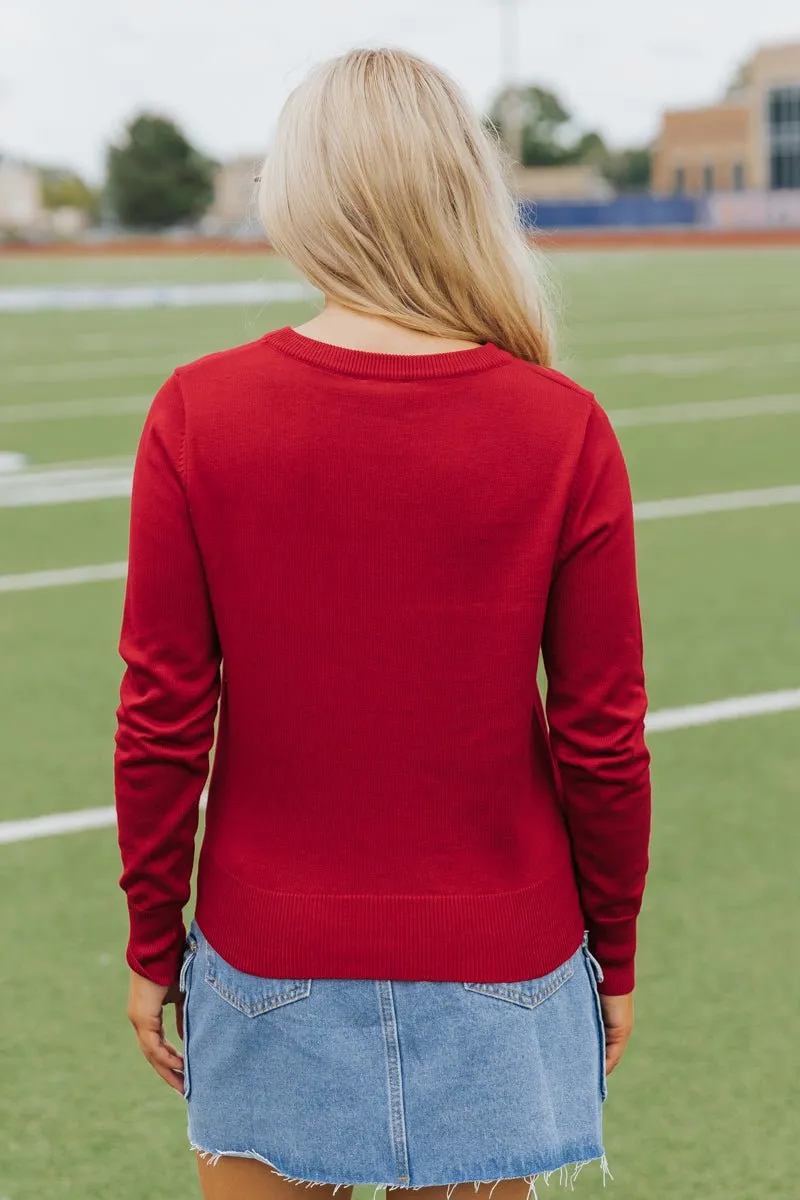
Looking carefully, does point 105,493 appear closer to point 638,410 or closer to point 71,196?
point 638,410

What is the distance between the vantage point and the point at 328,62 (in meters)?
1.85

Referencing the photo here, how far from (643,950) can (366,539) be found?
8.77ft

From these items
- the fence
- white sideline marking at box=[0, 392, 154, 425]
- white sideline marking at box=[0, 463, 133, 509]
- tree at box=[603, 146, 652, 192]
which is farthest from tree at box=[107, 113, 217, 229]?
white sideline marking at box=[0, 463, 133, 509]

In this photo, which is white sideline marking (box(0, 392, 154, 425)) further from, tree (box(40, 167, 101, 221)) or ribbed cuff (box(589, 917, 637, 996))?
tree (box(40, 167, 101, 221))

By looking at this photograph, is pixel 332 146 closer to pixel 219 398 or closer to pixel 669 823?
pixel 219 398

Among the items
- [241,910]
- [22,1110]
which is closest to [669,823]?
[22,1110]

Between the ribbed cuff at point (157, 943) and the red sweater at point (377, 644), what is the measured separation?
90mm

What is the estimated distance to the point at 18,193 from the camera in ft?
444

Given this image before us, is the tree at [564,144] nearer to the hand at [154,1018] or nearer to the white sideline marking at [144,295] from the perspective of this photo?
the white sideline marking at [144,295]

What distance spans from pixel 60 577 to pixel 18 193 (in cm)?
13487

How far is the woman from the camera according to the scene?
5.80 feet

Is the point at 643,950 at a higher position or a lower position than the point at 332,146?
lower

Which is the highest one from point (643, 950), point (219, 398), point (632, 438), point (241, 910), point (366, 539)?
point (219, 398)

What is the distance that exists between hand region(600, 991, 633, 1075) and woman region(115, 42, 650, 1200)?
14 cm
